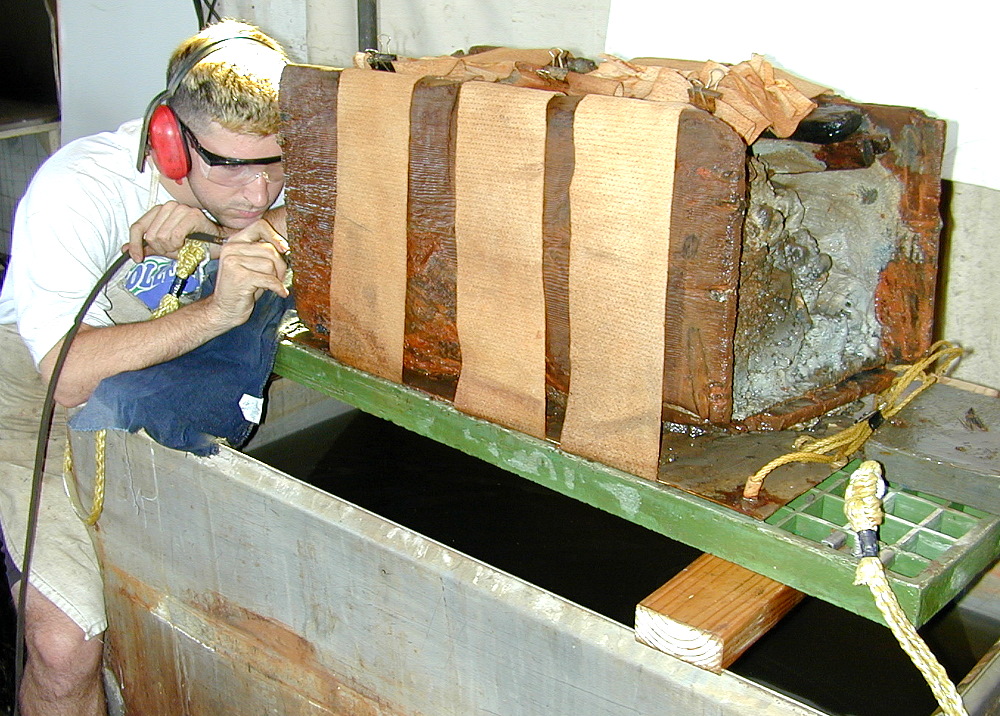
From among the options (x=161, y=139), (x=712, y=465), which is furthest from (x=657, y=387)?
(x=161, y=139)

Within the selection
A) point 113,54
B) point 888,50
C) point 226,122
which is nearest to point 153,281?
point 226,122

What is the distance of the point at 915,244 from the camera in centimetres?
162

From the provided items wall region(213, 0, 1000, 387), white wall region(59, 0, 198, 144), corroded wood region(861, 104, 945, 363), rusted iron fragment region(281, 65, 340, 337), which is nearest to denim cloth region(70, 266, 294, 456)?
rusted iron fragment region(281, 65, 340, 337)

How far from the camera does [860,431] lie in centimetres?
150

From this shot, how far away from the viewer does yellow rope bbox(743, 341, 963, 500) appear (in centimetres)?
135

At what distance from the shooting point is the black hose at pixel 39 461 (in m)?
1.93

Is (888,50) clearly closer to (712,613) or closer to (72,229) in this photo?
(712,613)

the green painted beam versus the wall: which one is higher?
the wall

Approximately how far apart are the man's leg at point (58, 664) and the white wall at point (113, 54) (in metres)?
2.64

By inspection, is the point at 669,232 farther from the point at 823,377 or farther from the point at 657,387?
the point at 823,377

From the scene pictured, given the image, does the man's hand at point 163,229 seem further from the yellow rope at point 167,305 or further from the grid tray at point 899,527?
the grid tray at point 899,527

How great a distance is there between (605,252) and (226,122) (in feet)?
3.26

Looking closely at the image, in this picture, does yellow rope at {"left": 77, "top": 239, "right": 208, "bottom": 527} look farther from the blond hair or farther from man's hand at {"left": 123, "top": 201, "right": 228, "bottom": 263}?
the blond hair

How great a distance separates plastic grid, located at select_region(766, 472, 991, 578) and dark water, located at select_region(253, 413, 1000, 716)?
1.40ft
